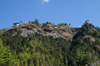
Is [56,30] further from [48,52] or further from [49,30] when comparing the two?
[48,52]

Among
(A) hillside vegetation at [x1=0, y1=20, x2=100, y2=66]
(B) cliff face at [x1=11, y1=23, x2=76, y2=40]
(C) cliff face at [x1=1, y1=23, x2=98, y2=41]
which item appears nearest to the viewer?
(A) hillside vegetation at [x1=0, y1=20, x2=100, y2=66]

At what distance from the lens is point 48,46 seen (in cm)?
12412

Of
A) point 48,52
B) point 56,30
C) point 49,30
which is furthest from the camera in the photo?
point 56,30

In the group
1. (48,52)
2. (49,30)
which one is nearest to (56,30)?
(49,30)

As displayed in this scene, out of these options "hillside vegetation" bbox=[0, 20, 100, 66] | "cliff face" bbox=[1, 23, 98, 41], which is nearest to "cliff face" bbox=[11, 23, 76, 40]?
"cliff face" bbox=[1, 23, 98, 41]

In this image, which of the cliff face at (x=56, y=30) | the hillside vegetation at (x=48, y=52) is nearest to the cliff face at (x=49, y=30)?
the cliff face at (x=56, y=30)

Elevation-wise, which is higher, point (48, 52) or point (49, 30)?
point (49, 30)

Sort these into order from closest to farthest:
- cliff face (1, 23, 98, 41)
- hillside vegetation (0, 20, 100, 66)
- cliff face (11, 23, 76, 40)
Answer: hillside vegetation (0, 20, 100, 66) → cliff face (11, 23, 76, 40) → cliff face (1, 23, 98, 41)

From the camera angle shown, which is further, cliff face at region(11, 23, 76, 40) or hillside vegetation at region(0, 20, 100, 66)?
cliff face at region(11, 23, 76, 40)

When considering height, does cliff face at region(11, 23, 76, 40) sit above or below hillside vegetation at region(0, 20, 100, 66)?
above

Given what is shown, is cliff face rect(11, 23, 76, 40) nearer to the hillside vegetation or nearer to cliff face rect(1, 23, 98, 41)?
cliff face rect(1, 23, 98, 41)

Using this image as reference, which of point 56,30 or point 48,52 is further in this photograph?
point 56,30

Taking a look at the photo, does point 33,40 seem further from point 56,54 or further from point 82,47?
point 82,47

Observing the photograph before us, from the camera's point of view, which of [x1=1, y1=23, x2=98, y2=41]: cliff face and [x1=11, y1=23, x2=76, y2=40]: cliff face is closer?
[x1=11, y1=23, x2=76, y2=40]: cliff face
